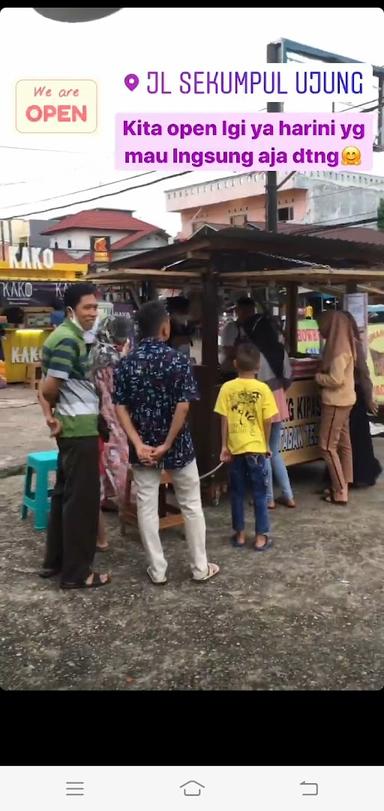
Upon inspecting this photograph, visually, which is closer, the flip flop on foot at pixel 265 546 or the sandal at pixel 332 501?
the flip flop on foot at pixel 265 546

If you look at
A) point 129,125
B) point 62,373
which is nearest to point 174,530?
point 62,373

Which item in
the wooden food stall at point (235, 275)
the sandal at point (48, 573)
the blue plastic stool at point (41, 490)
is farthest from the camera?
the wooden food stall at point (235, 275)

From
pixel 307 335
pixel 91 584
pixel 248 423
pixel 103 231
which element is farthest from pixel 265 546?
pixel 103 231

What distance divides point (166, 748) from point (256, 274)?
385cm

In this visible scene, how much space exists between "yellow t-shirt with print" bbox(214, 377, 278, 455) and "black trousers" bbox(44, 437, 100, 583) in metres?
0.95

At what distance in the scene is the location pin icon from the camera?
1.84 m

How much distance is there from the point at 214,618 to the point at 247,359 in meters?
1.57

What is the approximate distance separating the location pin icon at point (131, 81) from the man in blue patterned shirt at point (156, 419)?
1.59m

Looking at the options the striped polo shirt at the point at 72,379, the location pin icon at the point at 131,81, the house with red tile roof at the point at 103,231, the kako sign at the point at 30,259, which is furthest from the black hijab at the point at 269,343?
the house with red tile roof at the point at 103,231

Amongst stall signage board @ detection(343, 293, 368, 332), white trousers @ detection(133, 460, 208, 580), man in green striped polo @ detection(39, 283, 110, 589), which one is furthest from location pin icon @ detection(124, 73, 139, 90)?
stall signage board @ detection(343, 293, 368, 332)

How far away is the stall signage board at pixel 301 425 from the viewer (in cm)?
541

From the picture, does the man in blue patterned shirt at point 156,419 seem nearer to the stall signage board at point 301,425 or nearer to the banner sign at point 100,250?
the stall signage board at point 301,425

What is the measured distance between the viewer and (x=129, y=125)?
2236 mm

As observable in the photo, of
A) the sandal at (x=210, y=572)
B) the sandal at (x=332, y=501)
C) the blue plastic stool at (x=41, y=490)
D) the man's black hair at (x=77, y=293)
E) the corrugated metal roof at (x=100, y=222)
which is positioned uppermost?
the corrugated metal roof at (x=100, y=222)
